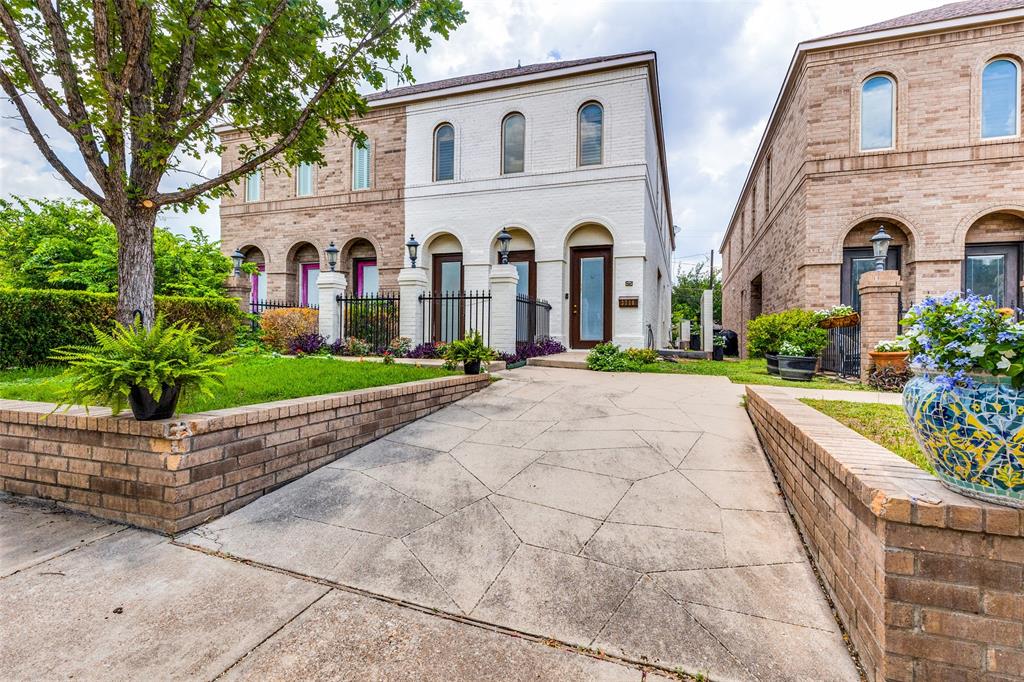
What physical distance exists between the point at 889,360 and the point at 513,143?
9.78 m

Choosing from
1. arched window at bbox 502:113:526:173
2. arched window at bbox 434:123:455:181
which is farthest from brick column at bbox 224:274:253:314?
arched window at bbox 502:113:526:173

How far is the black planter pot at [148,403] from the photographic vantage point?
2.69 meters

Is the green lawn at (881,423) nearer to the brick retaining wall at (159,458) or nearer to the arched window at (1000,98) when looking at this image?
the brick retaining wall at (159,458)

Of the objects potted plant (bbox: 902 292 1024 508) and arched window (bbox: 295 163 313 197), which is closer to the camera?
potted plant (bbox: 902 292 1024 508)

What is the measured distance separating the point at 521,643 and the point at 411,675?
450mm

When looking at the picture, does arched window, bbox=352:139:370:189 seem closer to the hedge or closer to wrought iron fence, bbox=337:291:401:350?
wrought iron fence, bbox=337:291:401:350

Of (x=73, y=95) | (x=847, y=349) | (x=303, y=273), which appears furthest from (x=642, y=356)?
(x=303, y=273)

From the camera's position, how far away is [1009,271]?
9.46 m

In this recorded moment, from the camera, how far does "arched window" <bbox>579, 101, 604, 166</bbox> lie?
11.3 metres

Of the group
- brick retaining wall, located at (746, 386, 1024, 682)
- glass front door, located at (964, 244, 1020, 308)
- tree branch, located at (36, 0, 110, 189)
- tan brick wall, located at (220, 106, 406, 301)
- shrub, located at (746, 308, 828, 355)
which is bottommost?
brick retaining wall, located at (746, 386, 1024, 682)

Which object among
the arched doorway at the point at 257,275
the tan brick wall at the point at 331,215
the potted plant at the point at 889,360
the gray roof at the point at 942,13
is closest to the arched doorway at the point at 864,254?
the potted plant at the point at 889,360

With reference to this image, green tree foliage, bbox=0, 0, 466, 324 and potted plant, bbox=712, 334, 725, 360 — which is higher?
green tree foliage, bbox=0, 0, 466, 324

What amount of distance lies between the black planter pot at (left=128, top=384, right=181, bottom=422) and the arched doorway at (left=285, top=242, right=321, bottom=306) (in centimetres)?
1241

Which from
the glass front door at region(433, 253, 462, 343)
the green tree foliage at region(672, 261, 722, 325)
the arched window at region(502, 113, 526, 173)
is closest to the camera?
the arched window at region(502, 113, 526, 173)
